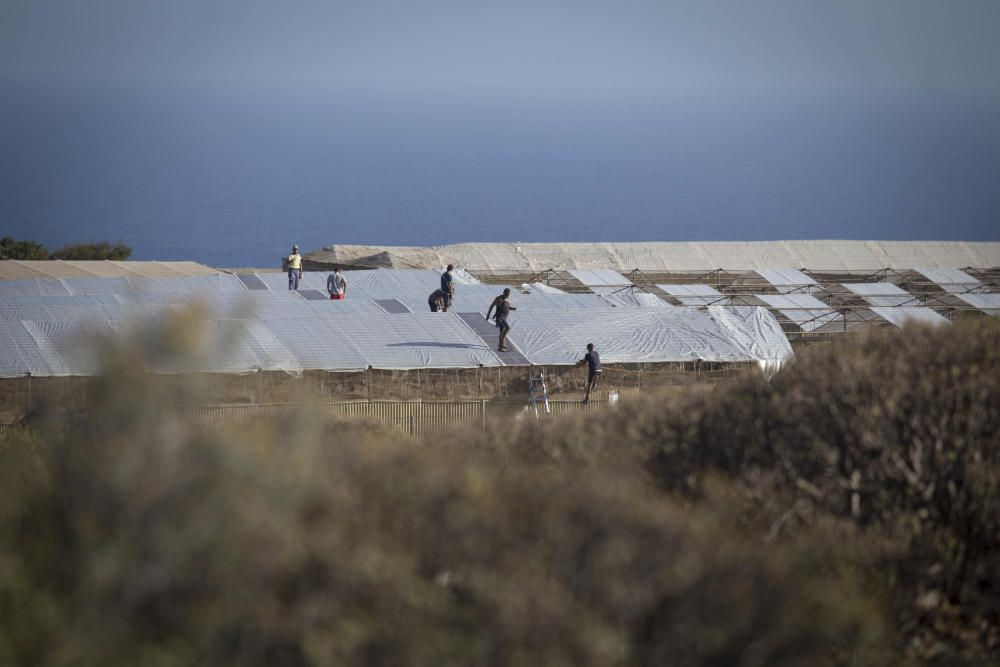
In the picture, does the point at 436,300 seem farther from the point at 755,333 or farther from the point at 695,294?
the point at 695,294

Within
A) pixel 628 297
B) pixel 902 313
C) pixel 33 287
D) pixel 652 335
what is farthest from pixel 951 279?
pixel 33 287

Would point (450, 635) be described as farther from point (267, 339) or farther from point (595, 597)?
point (267, 339)

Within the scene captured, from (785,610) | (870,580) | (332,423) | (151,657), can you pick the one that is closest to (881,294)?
(332,423)

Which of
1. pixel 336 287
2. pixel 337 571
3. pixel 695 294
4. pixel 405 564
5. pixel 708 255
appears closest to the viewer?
pixel 337 571

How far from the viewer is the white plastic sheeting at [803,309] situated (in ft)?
126

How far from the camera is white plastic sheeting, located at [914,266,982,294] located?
45938mm

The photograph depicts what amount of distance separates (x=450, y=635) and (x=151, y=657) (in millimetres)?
2141

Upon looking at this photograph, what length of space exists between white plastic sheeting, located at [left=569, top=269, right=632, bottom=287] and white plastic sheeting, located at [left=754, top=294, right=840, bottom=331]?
5.08 metres

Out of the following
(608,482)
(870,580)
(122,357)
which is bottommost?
(870,580)

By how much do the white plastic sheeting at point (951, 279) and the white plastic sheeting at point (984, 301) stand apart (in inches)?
85.8

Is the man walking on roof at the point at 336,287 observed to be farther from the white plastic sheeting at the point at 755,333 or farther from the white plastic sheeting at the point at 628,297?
→ the white plastic sheeting at the point at 755,333

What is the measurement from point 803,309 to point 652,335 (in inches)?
340

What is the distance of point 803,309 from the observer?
3853 cm

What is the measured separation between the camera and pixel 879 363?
15.7 meters
